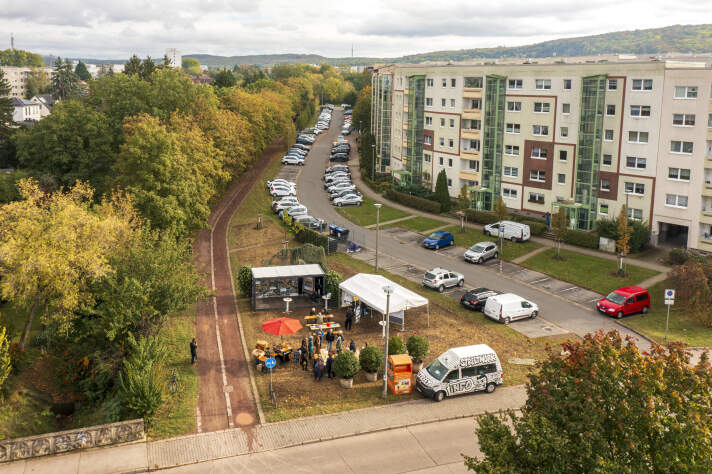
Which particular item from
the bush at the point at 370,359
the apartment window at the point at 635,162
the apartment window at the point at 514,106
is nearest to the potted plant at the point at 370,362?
the bush at the point at 370,359

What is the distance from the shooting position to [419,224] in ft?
205

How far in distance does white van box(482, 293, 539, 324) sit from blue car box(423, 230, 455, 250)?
15781mm

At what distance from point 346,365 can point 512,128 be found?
41.6 metres

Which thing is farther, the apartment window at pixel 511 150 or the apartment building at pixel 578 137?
the apartment window at pixel 511 150

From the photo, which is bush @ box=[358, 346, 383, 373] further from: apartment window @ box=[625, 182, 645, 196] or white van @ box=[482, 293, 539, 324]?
apartment window @ box=[625, 182, 645, 196]

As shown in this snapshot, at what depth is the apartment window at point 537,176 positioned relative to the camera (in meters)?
59.6

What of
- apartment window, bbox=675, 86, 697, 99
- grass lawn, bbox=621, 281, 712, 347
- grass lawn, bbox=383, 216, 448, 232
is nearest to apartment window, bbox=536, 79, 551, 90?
apartment window, bbox=675, 86, 697, 99

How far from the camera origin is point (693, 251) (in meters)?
49.1

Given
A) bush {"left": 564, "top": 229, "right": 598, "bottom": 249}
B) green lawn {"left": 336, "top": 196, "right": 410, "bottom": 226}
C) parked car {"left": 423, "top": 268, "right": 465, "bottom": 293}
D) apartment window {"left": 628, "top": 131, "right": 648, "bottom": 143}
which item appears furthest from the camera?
green lawn {"left": 336, "top": 196, "right": 410, "bottom": 226}

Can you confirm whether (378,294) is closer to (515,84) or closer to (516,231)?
(516,231)

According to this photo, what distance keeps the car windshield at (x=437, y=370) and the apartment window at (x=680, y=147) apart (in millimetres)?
33962

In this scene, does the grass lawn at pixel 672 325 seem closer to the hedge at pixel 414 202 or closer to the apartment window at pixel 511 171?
the apartment window at pixel 511 171

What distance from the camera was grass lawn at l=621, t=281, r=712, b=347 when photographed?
116ft

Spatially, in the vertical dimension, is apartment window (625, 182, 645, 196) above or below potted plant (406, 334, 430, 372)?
above
